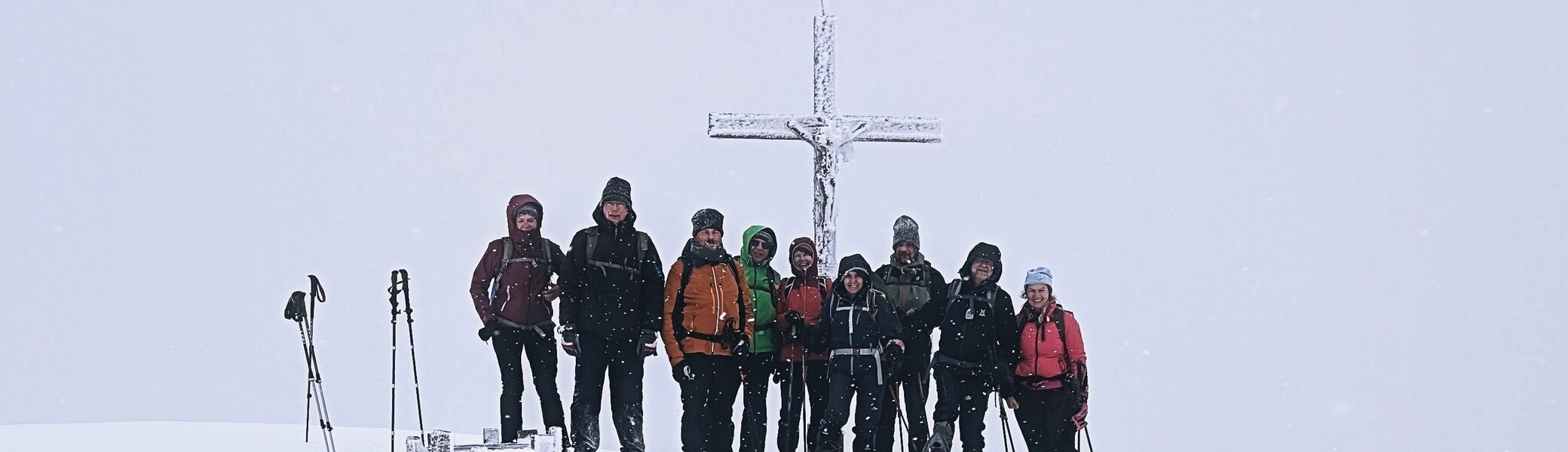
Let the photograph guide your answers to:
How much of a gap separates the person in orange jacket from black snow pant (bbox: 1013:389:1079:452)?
197 centimetres

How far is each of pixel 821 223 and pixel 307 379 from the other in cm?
448

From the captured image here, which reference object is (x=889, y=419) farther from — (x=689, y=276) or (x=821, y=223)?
(x=821, y=223)

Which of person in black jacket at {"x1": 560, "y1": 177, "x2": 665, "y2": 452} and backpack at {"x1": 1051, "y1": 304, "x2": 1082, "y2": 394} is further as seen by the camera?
backpack at {"x1": 1051, "y1": 304, "x2": 1082, "y2": 394}

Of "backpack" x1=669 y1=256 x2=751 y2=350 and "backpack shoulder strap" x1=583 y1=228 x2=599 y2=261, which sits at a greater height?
"backpack shoulder strap" x1=583 y1=228 x2=599 y2=261

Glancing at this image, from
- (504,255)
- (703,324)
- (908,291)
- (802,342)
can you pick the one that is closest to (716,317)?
(703,324)

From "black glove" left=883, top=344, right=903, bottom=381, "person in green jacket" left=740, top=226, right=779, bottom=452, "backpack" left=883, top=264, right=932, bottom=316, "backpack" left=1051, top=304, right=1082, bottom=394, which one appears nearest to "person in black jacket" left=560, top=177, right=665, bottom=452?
"person in green jacket" left=740, top=226, right=779, bottom=452

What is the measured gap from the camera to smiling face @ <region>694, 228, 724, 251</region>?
8391mm

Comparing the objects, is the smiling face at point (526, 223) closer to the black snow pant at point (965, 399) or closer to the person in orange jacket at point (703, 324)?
the person in orange jacket at point (703, 324)

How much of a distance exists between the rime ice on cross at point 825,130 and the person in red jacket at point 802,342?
227 cm

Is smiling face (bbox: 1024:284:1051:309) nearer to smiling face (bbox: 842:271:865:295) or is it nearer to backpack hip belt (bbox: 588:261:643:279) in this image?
smiling face (bbox: 842:271:865:295)

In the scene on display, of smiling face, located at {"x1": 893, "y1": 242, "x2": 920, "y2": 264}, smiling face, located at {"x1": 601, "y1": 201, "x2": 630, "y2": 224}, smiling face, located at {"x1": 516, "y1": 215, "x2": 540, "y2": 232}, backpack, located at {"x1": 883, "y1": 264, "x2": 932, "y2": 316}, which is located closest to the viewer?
smiling face, located at {"x1": 601, "y1": 201, "x2": 630, "y2": 224}

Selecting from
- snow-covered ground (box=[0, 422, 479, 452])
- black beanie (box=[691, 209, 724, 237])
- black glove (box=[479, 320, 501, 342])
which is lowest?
snow-covered ground (box=[0, 422, 479, 452])

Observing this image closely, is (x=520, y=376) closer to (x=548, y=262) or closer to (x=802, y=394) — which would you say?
(x=548, y=262)

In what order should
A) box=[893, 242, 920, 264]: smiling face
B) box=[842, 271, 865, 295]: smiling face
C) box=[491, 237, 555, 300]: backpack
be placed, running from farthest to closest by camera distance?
1. box=[893, 242, 920, 264]: smiling face
2. box=[842, 271, 865, 295]: smiling face
3. box=[491, 237, 555, 300]: backpack
